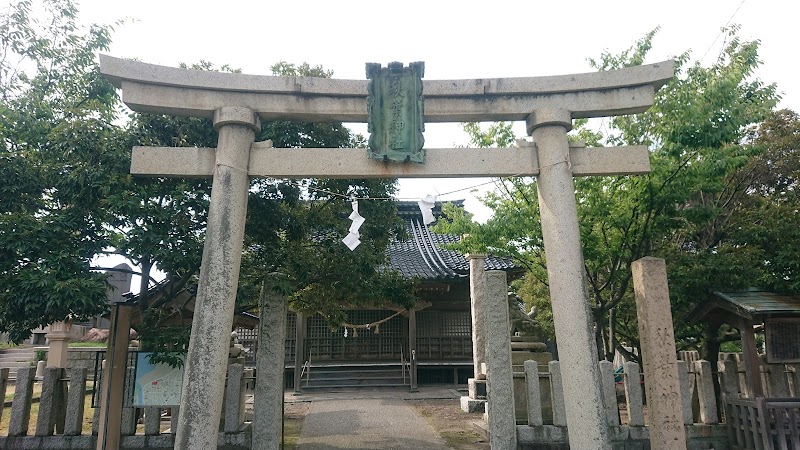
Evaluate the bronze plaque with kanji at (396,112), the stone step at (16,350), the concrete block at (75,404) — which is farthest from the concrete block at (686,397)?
the stone step at (16,350)

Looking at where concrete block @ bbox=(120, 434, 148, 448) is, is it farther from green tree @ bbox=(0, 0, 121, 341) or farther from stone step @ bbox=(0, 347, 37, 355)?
stone step @ bbox=(0, 347, 37, 355)

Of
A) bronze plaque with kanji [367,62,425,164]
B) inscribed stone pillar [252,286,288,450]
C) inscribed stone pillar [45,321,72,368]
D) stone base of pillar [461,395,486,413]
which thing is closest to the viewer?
bronze plaque with kanji [367,62,425,164]

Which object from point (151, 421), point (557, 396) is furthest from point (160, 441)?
point (557, 396)

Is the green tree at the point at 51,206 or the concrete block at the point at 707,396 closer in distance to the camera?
the green tree at the point at 51,206

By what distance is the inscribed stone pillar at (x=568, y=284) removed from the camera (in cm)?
524

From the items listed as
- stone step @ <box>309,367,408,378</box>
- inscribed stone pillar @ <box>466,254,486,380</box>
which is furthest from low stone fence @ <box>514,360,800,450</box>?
stone step @ <box>309,367,408,378</box>

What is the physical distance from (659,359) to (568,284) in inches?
47.8

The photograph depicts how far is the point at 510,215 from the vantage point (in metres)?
9.05

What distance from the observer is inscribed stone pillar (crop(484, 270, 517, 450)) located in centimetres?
692

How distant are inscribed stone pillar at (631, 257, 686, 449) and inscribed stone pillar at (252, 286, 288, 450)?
4680 mm

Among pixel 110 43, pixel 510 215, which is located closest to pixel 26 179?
pixel 110 43

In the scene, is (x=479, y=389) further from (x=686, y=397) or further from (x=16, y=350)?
(x=16, y=350)

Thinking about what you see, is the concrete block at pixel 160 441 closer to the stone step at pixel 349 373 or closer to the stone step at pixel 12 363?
the stone step at pixel 349 373

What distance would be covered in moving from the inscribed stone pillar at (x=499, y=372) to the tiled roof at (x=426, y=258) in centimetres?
731
